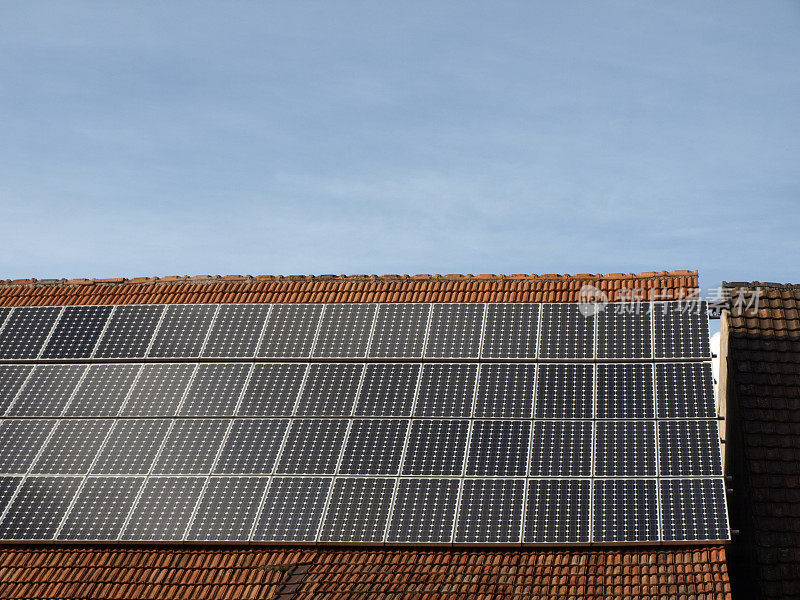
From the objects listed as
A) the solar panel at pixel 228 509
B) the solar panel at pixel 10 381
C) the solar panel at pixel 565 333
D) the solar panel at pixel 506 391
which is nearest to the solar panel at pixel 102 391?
the solar panel at pixel 10 381

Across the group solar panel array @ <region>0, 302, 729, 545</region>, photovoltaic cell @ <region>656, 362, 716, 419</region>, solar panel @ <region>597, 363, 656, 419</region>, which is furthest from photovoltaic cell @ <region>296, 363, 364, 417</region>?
photovoltaic cell @ <region>656, 362, 716, 419</region>

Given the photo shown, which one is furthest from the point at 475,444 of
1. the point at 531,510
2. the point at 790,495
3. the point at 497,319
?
the point at 790,495

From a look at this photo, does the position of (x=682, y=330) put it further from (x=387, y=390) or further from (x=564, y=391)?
(x=387, y=390)

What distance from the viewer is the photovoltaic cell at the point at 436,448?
1477 centimetres

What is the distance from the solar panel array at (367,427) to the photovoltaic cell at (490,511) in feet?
0.10

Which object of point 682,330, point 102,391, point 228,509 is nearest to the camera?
point 228,509

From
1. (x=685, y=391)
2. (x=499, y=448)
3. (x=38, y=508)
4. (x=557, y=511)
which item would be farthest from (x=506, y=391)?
(x=38, y=508)

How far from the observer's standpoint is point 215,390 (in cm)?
1642

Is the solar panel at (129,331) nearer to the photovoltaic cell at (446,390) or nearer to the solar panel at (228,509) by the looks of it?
the solar panel at (228,509)

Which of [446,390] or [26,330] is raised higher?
[26,330]

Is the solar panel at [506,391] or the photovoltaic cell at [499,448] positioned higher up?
the solar panel at [506,391]

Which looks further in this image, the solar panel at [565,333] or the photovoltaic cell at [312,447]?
the solar panel at [565,333]

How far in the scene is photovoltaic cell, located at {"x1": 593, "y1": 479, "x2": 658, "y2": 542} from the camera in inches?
534

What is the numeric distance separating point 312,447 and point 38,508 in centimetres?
448
